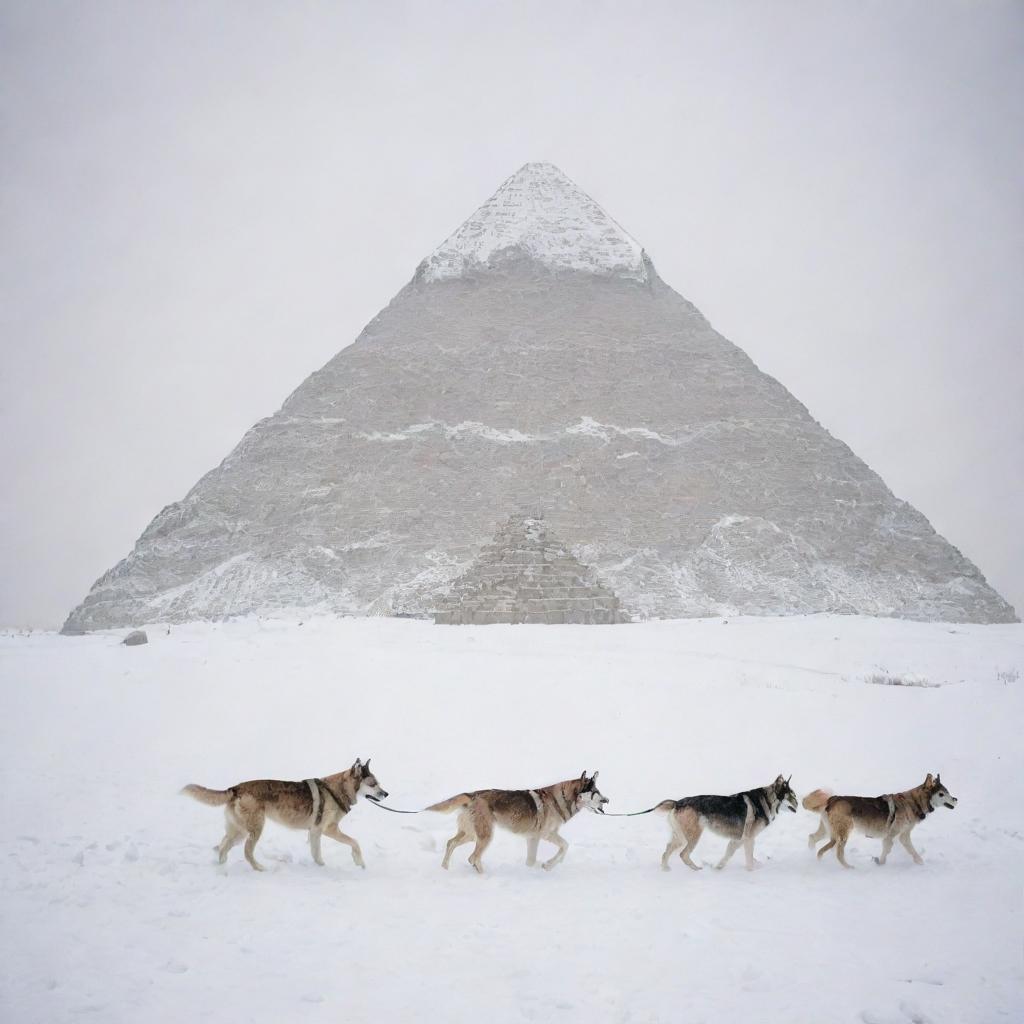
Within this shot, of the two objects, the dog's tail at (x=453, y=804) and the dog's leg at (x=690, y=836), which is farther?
the dog's leg at (x=690, y=836)

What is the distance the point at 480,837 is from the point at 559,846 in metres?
0.51

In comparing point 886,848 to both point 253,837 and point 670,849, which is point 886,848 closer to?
point 670,849

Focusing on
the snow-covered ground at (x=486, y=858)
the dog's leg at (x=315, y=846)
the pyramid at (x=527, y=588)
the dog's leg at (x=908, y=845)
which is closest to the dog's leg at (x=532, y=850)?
the snow-covered ground at (x=486, y=858)

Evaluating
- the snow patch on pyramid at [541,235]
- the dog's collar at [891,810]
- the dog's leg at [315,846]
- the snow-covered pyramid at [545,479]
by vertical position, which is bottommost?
the dog's leg at [315,846]

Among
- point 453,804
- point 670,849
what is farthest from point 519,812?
point 670,849

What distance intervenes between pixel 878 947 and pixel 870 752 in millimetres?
3897

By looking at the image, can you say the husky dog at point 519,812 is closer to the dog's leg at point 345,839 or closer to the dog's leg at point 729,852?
the dog's leg at point 345,839

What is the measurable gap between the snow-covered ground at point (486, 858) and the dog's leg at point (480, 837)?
0.16 metres

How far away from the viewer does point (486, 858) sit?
658cm

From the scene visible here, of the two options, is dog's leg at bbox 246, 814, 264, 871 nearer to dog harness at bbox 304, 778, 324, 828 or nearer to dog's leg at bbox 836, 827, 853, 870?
dog harness at bbox 304, 778, 324, 828

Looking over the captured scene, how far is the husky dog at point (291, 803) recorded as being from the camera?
5941 millimetres

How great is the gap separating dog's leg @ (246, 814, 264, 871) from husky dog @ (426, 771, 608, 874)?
99 centimetres

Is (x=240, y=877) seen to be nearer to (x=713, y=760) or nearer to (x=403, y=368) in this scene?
(x=713, y=760)

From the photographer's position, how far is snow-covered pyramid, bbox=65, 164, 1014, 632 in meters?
55.2
